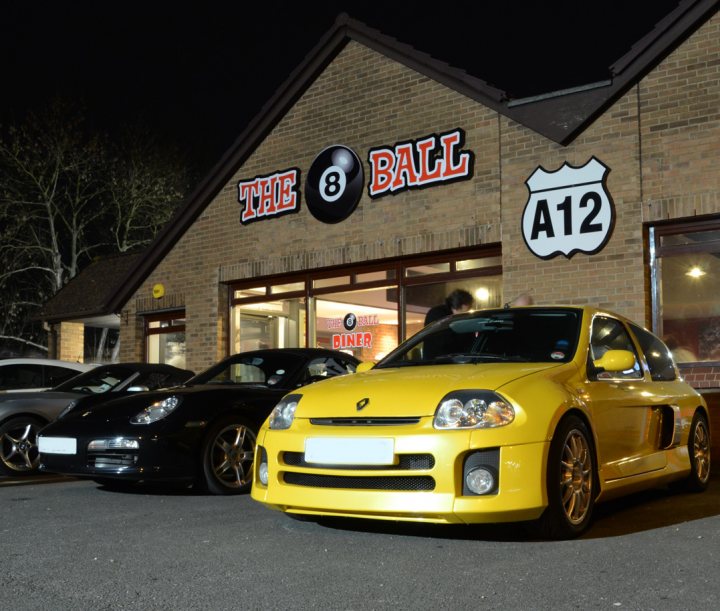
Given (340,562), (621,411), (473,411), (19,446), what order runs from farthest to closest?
(19,446)
(621,411)
(473,411)
(340,562)

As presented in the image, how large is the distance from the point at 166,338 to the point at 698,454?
1134 centimetres

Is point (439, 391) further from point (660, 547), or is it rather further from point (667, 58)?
point (667, 58)

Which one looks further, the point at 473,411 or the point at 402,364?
the point at 402,364

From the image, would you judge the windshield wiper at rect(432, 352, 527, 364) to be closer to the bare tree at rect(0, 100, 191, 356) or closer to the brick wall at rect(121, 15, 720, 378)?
the brick wall at rect(121, 15, 720, 378)

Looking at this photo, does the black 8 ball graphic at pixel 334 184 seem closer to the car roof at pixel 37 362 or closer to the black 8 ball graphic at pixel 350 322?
the black 8 ball graphic at pixel 350 322

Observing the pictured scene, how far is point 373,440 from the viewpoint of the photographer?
487 cm

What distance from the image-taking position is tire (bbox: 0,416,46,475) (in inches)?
363

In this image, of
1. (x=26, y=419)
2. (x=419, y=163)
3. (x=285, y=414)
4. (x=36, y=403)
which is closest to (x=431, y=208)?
(x=419, y=163)

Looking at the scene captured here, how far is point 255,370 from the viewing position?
28.0 ft

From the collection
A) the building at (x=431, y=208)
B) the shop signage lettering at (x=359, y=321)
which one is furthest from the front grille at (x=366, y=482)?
the shop signage lettering at (x=359, y=321)

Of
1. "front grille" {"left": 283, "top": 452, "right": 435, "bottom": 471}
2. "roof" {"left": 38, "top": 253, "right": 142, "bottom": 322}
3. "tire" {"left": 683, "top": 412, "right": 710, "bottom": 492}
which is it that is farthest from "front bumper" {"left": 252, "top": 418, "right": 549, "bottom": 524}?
"roof" {"left": 38, "top": 253, "right": 142, "bottom": 322}

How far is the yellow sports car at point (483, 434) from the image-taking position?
4719 millimetres

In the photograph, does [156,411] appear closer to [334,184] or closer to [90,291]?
[334,184]

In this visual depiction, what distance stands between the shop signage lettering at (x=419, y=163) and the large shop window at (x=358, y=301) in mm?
1047
